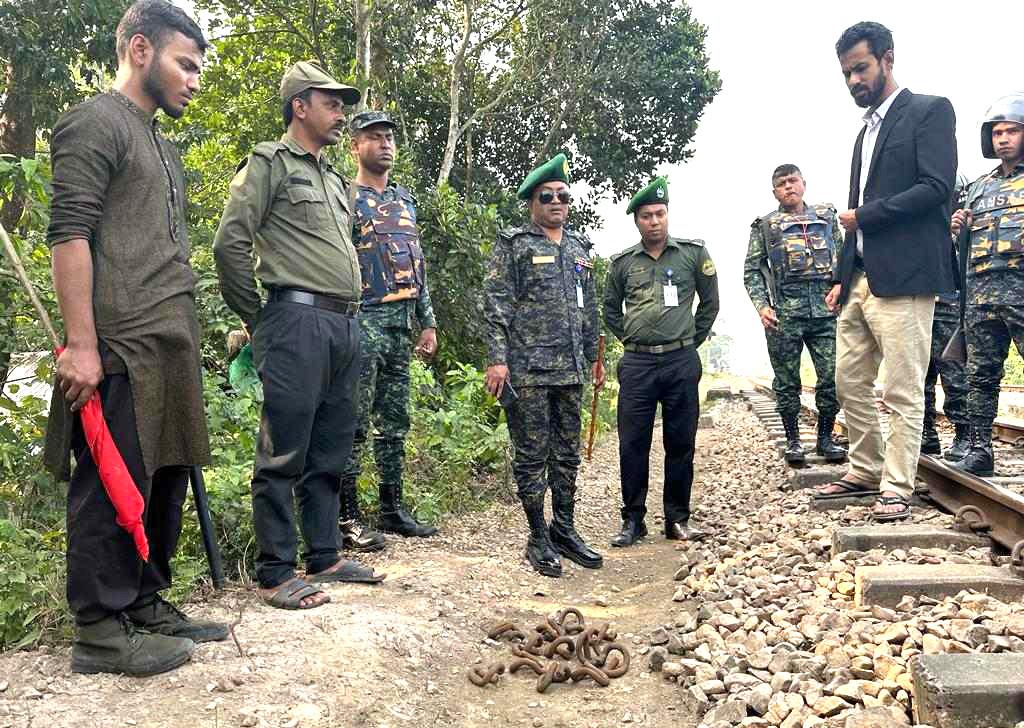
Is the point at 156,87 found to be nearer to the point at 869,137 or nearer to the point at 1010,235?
the point at 869,137

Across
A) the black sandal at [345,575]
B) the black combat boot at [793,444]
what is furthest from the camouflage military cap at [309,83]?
Result: the black combat boot at [793,444]

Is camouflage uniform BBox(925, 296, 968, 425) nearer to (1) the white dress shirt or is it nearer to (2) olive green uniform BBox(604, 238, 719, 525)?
(1) the white dress shirt

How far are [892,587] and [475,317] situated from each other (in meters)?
6.09

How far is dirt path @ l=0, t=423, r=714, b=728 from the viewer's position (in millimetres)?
2398

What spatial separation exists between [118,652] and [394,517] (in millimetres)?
2272

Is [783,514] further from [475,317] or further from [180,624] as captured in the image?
[475,317]

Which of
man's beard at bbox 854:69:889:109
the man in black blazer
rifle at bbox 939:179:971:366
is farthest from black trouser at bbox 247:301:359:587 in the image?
rifle at bbox 939:179:971:366

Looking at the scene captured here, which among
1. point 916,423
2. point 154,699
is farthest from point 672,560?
point 154,699

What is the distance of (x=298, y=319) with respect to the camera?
11.1 feet

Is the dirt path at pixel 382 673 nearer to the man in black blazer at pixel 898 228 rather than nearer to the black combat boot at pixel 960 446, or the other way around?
the man in black blazer at pixel 898 228

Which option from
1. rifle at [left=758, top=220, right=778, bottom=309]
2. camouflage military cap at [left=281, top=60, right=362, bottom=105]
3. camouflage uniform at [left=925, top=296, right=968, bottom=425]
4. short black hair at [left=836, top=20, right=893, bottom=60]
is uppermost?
short black hair at [left=836, top=20, right=893, bottom=60]

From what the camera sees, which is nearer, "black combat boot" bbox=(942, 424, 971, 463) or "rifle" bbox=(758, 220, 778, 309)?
"black combat boot" bbox=(942, 424, 971, 463)

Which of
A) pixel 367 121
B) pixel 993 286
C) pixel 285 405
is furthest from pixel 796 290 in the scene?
pixel 285 405

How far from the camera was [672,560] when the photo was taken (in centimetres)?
471
